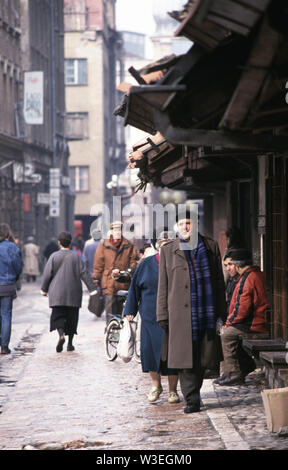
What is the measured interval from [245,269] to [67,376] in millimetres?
2795

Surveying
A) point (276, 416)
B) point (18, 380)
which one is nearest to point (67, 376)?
point (18, 380)

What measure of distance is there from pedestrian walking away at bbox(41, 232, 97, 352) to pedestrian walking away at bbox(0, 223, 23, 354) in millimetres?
498

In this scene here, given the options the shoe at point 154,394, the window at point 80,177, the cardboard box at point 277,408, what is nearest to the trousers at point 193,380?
the shoe at point 154,394

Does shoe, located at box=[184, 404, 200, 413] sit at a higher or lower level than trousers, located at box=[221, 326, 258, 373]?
lower

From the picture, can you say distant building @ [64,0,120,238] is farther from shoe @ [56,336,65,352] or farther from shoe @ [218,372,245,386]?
shoe @ [218,372,245,386]

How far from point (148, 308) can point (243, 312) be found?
113 cm

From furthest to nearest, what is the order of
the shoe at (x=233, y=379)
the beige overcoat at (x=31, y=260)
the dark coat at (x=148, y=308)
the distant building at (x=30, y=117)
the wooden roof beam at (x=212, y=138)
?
the distant building at (x=30, y=117), the beige overcoat at (x=31, y=260), the shoe at (x=233, y=379), the dark coat at (x=148, y=308), the wooden roof beam at (x=212, y=138)

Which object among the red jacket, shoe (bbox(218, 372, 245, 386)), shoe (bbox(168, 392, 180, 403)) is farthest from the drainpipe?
shoe (bbox(168, 392, 180, 403))

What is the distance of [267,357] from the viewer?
33.6 ft

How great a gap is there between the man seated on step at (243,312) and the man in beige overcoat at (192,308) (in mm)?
1441

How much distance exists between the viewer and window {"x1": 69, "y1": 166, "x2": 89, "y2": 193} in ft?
236

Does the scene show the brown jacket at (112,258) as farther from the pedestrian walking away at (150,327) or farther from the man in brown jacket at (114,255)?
the pedestrian walking away at (150,327)

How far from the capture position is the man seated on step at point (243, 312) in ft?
39.2

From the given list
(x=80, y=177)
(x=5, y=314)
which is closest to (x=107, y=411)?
(x=5, y=314)
